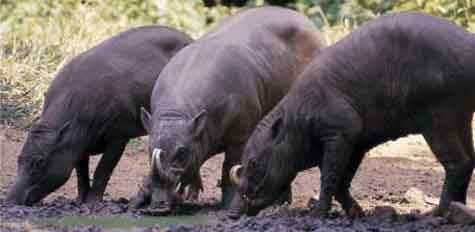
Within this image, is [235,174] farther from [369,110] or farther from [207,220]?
[369,110]

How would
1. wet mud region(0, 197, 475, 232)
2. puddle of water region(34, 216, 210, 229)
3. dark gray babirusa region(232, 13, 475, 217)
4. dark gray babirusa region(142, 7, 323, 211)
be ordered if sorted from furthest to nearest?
dark gray babirusa region(142, 7, 323, 211) → dark gray babirusa region(232, 13, 475, 217) → puddle of water region(34, 216, 210, 229) → wet mud region(0, 197, 475, 232)

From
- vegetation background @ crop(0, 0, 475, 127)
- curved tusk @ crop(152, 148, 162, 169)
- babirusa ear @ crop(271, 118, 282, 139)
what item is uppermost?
vegetation background @ crop(0, 0, 475, 127)

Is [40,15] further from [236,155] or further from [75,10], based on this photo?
[236,155]

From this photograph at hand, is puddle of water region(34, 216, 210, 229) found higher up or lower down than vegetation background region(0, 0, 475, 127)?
lower down

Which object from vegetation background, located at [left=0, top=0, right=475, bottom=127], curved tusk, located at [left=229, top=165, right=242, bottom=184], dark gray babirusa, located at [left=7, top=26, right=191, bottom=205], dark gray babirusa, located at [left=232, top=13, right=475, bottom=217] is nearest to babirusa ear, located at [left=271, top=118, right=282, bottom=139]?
dark gray babirusa, located at [left=232, top=13, right=475, bottom=217]

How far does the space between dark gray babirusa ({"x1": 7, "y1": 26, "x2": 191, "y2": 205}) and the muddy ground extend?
24 centimetres

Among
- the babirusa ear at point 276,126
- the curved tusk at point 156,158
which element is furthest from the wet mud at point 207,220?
the babirusa ear at point 276,126

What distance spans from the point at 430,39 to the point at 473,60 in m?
0.35

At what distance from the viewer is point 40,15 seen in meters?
18.6

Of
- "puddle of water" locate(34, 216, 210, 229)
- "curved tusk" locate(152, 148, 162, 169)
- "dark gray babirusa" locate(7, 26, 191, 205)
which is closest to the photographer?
"puddle of water" locate(34, 216, 210, 229)

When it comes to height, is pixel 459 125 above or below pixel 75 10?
below

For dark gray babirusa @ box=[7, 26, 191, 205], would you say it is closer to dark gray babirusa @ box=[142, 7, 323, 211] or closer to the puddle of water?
dark gray babirusa @ box=[142, 7, 323, 211]

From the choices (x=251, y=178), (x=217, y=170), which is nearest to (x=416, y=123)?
(x=251, y=178)

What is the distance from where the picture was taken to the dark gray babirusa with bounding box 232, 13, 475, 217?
29.2 feet
